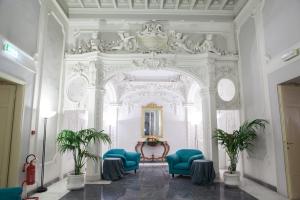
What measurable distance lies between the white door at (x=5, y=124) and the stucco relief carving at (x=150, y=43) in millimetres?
2771

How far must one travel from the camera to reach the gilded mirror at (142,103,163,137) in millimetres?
10820

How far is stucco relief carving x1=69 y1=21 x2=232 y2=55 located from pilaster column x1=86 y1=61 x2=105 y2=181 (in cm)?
71

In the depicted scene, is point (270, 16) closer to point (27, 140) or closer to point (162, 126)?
point (27, 140)

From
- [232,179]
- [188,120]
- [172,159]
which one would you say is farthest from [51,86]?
[188,120]

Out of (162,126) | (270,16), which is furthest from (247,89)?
(162,126)

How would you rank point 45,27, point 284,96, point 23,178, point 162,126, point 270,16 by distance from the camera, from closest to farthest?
point 23,178 < point 284,96 < point 270,16 < point 45,27 < point 162,126

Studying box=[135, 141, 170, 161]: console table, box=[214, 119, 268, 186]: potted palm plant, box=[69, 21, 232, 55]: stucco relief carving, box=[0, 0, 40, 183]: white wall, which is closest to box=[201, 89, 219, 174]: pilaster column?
box=[214, 119, 268, 186]: potted palm plant

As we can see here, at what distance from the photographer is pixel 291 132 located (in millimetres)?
4559

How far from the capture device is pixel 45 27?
17.7ft

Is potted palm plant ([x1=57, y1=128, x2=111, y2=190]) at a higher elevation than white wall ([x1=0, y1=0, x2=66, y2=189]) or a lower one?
lower

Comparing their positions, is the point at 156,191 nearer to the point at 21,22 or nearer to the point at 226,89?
the point at 226,89

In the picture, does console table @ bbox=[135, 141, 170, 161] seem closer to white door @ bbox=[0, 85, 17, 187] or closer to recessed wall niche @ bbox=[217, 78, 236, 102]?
recessed wall niche @ bbox=[217, 78, 236, 102]

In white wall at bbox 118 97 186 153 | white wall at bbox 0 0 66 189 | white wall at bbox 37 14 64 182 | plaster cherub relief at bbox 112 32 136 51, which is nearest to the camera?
white wall at bbox 0 0 66 189

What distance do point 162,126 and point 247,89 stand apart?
17.5ft
